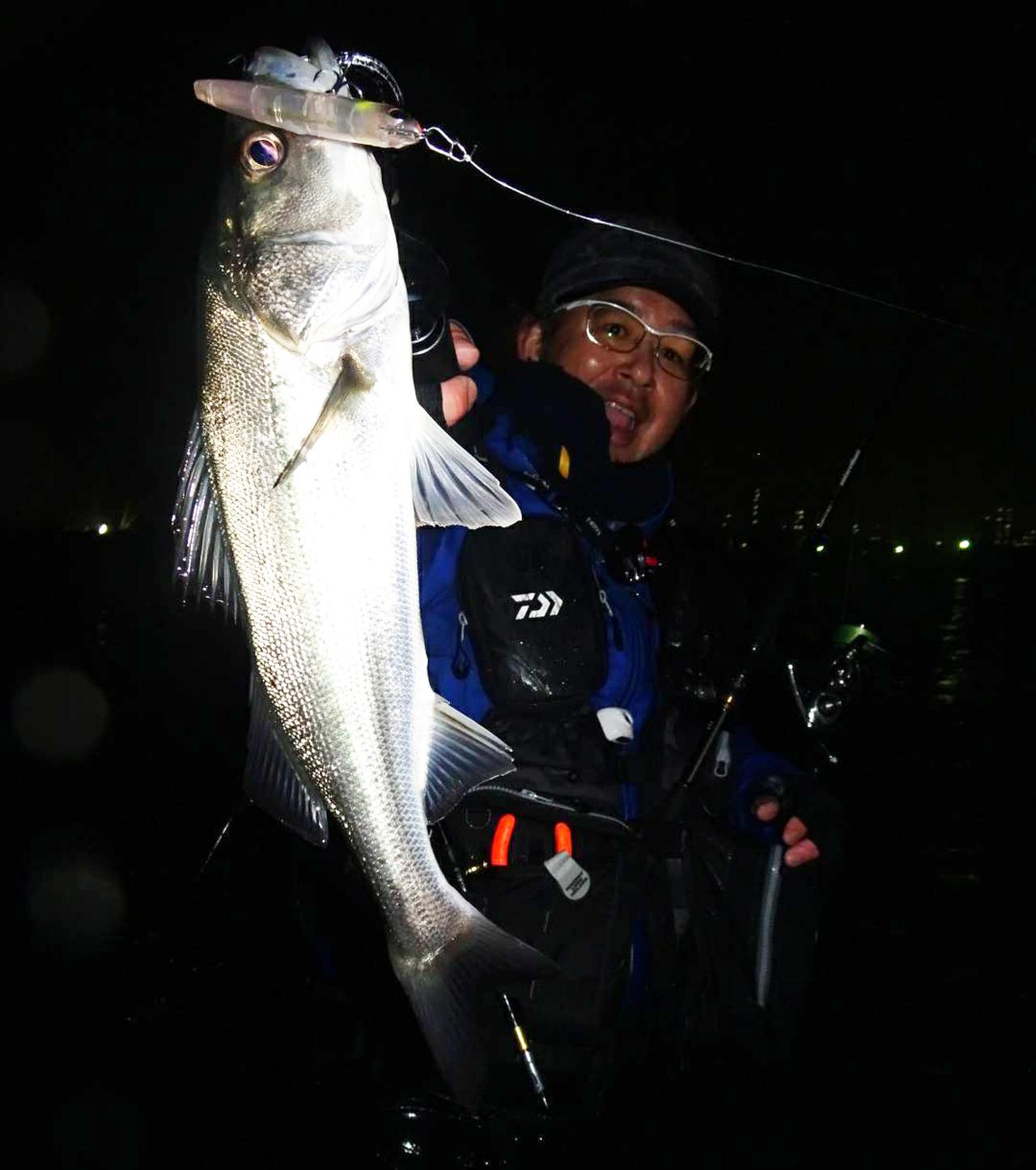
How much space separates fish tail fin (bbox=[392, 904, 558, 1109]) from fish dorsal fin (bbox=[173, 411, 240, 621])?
82 cm

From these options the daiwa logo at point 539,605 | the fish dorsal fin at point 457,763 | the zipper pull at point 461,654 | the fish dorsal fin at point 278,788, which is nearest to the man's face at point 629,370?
the daiwa logo at point 539,605

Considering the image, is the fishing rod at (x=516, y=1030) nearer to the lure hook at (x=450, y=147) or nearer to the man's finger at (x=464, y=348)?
the man's finger at (x=464, y=348)

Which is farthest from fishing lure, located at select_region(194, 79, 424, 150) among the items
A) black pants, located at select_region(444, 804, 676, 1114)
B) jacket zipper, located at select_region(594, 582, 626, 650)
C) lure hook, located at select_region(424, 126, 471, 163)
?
black pants, located at select_region(444, 804, 676, 1114)

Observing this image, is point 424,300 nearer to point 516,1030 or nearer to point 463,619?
point 463,619

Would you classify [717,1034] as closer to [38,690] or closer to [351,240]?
[351,240]

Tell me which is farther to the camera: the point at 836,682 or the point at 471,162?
the point at 836,682

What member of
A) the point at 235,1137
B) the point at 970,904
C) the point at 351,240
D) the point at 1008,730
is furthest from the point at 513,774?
the point at 1008,730

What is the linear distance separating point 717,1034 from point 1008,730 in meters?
10.3

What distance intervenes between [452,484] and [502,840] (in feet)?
3.67

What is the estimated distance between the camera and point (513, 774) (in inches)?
80.7

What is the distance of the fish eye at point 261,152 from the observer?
4.26 feet

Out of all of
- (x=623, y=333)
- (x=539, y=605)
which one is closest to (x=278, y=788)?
(x=539, y=605)

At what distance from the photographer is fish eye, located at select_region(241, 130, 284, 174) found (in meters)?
1.30

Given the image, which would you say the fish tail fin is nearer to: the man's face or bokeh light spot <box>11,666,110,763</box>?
the man's face
